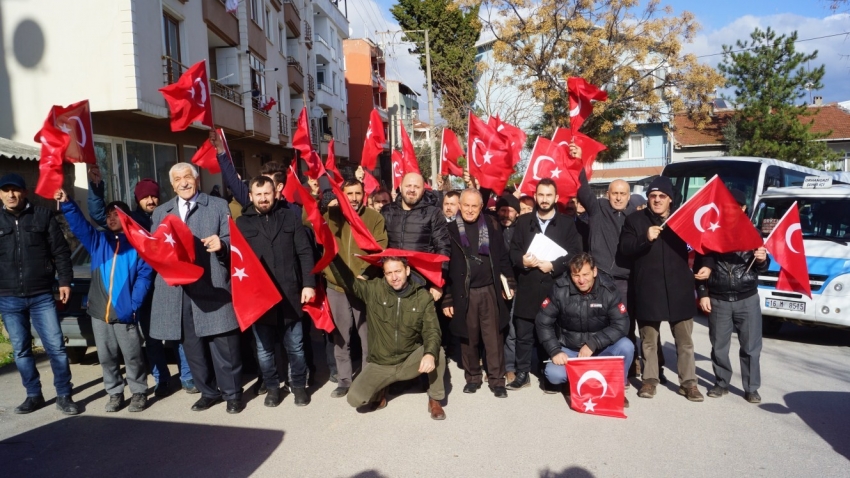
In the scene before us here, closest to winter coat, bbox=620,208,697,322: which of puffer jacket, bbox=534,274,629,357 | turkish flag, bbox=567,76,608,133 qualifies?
puffer jacket, bbox=534,274,629,357

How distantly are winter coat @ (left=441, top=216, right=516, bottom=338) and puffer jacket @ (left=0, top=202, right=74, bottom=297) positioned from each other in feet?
11.3

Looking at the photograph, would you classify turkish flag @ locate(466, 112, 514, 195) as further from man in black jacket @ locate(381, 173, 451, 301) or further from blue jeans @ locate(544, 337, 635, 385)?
blue jeans @ locate(544, 337, 635, 385)

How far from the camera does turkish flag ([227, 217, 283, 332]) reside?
5.41 m

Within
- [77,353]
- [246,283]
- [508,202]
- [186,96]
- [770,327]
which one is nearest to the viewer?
[246,283]

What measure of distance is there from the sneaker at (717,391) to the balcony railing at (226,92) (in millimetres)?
15562

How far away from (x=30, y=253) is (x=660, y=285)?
5563 millimetres

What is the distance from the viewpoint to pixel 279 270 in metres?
5.86

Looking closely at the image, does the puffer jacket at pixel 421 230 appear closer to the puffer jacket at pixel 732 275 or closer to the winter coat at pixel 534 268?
the winter coat at pixel 534 268

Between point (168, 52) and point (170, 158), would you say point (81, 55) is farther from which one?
point (170, 158)

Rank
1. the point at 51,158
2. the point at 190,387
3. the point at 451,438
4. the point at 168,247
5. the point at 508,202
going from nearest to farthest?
the point at 451,438 → the point at 168,247 → the point at 51,158 → the point at 190,387 → the point at 508,202

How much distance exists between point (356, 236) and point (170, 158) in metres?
12.2

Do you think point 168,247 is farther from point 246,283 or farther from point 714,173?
point 714,173

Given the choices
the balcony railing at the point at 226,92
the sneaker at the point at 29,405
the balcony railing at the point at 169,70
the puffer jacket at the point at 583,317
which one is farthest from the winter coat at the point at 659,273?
the balcony railing at the point at 226,92

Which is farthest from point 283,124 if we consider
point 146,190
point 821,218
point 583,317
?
point 583,317
